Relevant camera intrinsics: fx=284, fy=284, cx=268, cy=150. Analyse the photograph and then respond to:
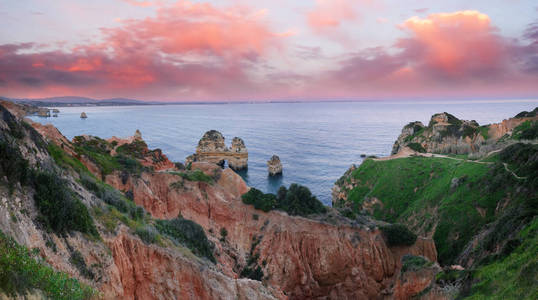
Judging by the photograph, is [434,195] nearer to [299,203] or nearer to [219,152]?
[299,203]

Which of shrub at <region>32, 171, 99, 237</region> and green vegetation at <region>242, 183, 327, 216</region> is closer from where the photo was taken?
shrub at <region>32, 171, 99, 237</region>

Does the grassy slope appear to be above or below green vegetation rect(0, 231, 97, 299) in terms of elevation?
below

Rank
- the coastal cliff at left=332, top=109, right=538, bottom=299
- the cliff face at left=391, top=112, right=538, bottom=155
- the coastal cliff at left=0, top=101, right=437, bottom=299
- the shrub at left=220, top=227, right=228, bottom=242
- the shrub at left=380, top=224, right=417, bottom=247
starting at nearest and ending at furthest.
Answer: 1. the coastal cliff at left=0, top=101, right=437, bottom=299
2. the coastal cliff at left=332, top=109, right=538, bottom=299
3. the shrub at left=380, top=224, right=417, bottom=247
4. the shrub at left=220, top=227, right=228, bottom=242
5. the cliff face at left=391, top=112, right=538, bottom=155

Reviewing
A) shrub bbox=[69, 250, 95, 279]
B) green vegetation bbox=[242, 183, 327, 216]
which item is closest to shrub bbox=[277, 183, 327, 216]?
green vegetation bbox=[242, 183, 327, 216]

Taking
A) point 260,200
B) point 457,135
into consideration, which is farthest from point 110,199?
point 457,135

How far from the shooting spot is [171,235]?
1991 centimetres

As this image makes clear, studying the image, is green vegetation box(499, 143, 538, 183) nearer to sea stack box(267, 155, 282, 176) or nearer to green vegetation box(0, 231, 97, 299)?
green vegetation box(0, 231, 97, 299)

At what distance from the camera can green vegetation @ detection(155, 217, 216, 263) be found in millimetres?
20141

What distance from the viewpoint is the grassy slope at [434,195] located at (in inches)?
1438

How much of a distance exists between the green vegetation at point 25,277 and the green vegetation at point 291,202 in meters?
24.7

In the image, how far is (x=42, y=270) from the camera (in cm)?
820

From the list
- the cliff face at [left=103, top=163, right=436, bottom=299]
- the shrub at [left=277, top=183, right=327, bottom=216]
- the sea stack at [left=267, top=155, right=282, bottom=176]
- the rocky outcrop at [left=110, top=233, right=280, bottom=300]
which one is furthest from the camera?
the sea stack at [left=267, top=155, right=282, bottom=176]

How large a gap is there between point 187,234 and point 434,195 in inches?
1667

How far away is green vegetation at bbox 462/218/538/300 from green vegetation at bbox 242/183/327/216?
53.6 feet
